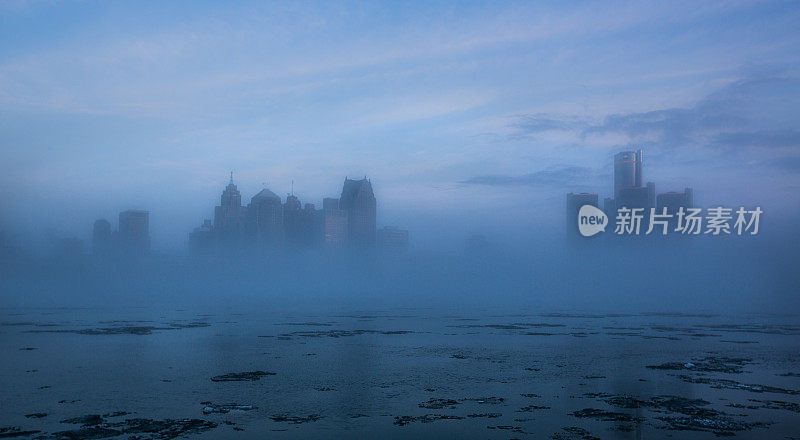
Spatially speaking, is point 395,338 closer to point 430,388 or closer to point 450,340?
point 450,340

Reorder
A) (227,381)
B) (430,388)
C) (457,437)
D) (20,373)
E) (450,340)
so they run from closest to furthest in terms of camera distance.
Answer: (457,437) < (430,388) < (227,381) < (20,373) < (450,340)

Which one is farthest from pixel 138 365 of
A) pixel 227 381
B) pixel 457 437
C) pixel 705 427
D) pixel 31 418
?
pixel 705 427

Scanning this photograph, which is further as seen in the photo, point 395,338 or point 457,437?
point 395,338

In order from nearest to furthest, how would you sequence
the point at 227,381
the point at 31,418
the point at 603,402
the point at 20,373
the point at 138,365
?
the point at 31,418 < the point at 603,402 < the point at 227,381 < the point at 20,373 < the point at 138,365

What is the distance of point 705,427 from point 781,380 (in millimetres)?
12885

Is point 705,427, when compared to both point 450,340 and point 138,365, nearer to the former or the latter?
point 138,365

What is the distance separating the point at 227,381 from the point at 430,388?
982 cm

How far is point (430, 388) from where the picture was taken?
2680cm

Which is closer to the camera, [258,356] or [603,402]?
[603,402]

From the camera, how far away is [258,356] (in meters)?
39.3

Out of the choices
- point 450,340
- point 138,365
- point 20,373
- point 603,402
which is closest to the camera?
point 603,402

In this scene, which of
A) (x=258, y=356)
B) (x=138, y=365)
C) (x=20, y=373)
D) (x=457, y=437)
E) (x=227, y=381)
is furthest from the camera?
(x=258, y=356)

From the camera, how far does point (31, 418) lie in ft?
66.3

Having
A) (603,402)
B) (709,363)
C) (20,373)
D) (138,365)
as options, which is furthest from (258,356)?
(709,363)
